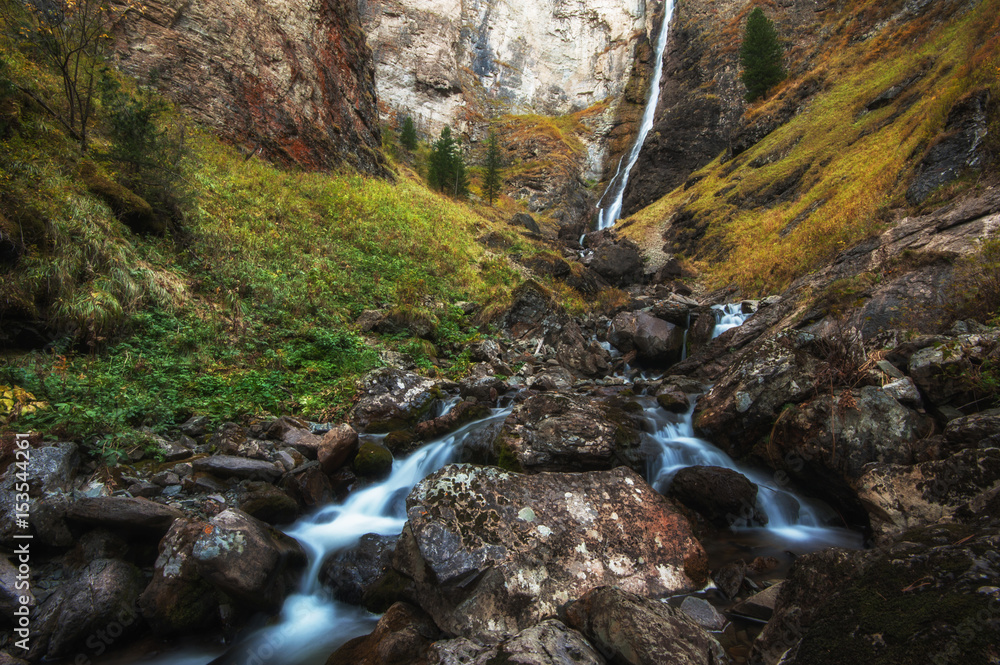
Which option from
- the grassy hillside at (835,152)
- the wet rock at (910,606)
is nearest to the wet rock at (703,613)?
the wet rock at (910,606)

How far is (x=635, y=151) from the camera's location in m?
38.8

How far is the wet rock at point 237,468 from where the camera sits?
15.1 ft

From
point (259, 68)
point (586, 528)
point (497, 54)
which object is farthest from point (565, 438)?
point (497, 54)

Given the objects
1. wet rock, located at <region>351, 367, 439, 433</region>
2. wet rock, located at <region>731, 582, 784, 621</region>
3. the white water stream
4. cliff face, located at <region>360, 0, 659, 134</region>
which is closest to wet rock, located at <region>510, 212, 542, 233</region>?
cliff face, located at <region>360, 0, 659, 134</region>

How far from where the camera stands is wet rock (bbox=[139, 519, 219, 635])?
10.6 feet

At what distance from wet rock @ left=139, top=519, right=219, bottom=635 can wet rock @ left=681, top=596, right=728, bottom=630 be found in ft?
12.5

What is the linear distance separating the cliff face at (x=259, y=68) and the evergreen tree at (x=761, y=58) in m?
23.9

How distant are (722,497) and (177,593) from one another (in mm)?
5251

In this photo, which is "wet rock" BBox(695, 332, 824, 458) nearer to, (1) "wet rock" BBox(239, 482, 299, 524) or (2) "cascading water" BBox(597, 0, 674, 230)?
(1) "wet rock" BBox(239, 482, 299, 524)

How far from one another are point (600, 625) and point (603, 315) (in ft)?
41.6

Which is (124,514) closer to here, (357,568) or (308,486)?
(308,486)

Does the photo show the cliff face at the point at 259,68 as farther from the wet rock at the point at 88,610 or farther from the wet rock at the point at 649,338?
the wet rock at the point at 88,610

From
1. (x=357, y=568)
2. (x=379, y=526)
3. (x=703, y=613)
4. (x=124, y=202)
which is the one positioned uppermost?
(x=124, y=202)

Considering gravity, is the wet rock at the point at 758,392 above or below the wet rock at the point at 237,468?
above
